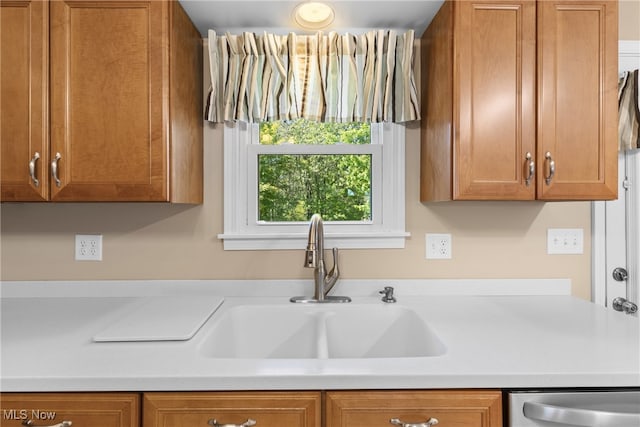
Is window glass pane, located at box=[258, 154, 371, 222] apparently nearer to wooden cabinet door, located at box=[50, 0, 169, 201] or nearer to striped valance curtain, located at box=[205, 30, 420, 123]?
striped valance curtain, located at box=[205, 30, 420, 123]

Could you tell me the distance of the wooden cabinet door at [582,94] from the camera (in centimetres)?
141

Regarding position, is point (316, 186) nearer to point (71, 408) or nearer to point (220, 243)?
point (220, 243)

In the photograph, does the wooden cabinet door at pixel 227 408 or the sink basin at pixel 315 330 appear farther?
the sink basin at pixel 315 330

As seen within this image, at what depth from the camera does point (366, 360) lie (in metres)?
0.98

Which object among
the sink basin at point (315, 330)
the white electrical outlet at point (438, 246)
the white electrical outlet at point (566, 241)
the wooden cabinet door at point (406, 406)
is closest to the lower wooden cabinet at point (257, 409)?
the wooden cabinet door at point (406, 406)

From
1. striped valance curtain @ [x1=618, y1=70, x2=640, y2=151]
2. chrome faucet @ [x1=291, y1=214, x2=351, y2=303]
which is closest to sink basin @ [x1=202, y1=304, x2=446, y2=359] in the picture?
chrome faucet @ [x1=291, y1=214, x2=351, y2=303]

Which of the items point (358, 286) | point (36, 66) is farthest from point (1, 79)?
point (358, 286)

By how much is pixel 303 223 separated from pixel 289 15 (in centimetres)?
91

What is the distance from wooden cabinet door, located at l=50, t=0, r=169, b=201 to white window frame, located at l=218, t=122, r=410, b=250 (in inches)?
17.4

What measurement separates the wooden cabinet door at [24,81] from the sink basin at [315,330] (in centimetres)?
90

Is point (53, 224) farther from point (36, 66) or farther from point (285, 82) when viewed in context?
point (285, 82)

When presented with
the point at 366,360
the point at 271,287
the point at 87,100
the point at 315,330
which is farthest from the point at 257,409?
the point at 87,100

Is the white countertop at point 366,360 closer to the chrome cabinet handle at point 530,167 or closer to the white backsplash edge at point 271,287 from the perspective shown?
the white backsplash edge at point 271,287

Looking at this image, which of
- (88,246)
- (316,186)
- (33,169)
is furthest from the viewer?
(316,186)
